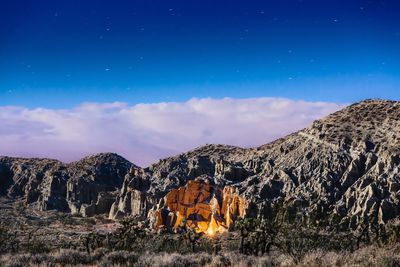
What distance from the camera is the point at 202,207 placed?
11750 centimetres

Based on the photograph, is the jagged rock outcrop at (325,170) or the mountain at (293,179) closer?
the jagged rock outcrop at (325,170)

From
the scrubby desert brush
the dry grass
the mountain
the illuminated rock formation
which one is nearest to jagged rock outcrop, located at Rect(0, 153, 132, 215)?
the mountain

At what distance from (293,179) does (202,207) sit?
920 inches

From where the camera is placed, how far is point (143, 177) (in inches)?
5787

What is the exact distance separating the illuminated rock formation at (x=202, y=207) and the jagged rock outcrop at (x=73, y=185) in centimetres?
3885

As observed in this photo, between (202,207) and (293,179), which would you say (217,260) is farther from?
(293,179)

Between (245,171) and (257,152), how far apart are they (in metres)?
12.7

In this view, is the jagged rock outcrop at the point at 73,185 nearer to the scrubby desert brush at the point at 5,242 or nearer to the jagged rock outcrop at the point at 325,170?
the jagged rock outcrop at the point at 325,170

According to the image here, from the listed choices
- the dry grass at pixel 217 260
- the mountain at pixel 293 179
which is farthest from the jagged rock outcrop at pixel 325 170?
the dry grass at pixel 217 260

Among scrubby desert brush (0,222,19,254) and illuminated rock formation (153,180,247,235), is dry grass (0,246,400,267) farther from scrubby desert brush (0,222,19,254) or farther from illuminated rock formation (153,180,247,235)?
illuminated rock formation (153,180,247,235)

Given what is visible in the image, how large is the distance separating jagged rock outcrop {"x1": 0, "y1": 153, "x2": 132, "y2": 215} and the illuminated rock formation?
3885 centimetres

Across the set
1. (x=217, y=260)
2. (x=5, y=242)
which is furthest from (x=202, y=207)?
(x=217, y=260)

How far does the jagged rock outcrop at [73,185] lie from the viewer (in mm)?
157000

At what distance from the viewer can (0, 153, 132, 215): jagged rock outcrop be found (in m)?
157
